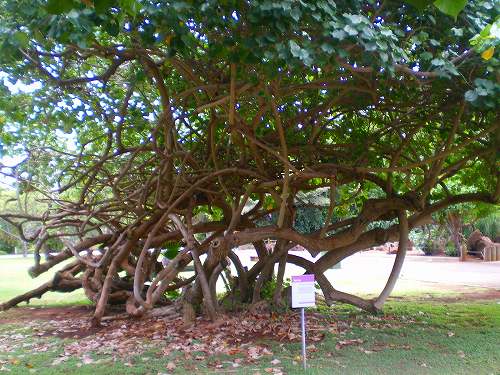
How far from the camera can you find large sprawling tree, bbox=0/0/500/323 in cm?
461

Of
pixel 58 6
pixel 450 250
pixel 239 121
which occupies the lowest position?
pixel 58 6

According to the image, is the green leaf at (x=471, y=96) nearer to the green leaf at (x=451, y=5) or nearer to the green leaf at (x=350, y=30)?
the green leaf at (x=350, y=30)

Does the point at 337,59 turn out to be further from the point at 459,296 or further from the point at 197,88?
the point at 459,296

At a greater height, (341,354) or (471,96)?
(471,96)

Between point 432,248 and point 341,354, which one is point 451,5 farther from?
point 432,248

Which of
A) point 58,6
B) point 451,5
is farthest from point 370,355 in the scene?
point 58,6

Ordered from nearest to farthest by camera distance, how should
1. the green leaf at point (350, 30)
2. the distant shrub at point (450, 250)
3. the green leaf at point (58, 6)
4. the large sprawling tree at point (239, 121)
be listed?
the green leaf at point (58, 6) < the green leaf at point (350, 30) < the large sprawling tree at point (239, 121) < the distant shrub at point (450, 250)

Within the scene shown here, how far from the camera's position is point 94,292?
9484mm

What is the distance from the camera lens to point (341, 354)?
6238 mm

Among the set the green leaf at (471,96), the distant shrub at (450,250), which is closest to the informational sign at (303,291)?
the green leaf at (471,96)

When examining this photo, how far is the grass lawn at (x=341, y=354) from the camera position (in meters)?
5.71

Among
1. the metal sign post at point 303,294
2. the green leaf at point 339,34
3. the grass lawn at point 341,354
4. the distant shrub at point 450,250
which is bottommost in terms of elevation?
the grass lawn at point 341,354

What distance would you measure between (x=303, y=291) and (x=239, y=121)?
2458 millimetres

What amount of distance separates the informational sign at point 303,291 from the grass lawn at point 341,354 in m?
0.77
